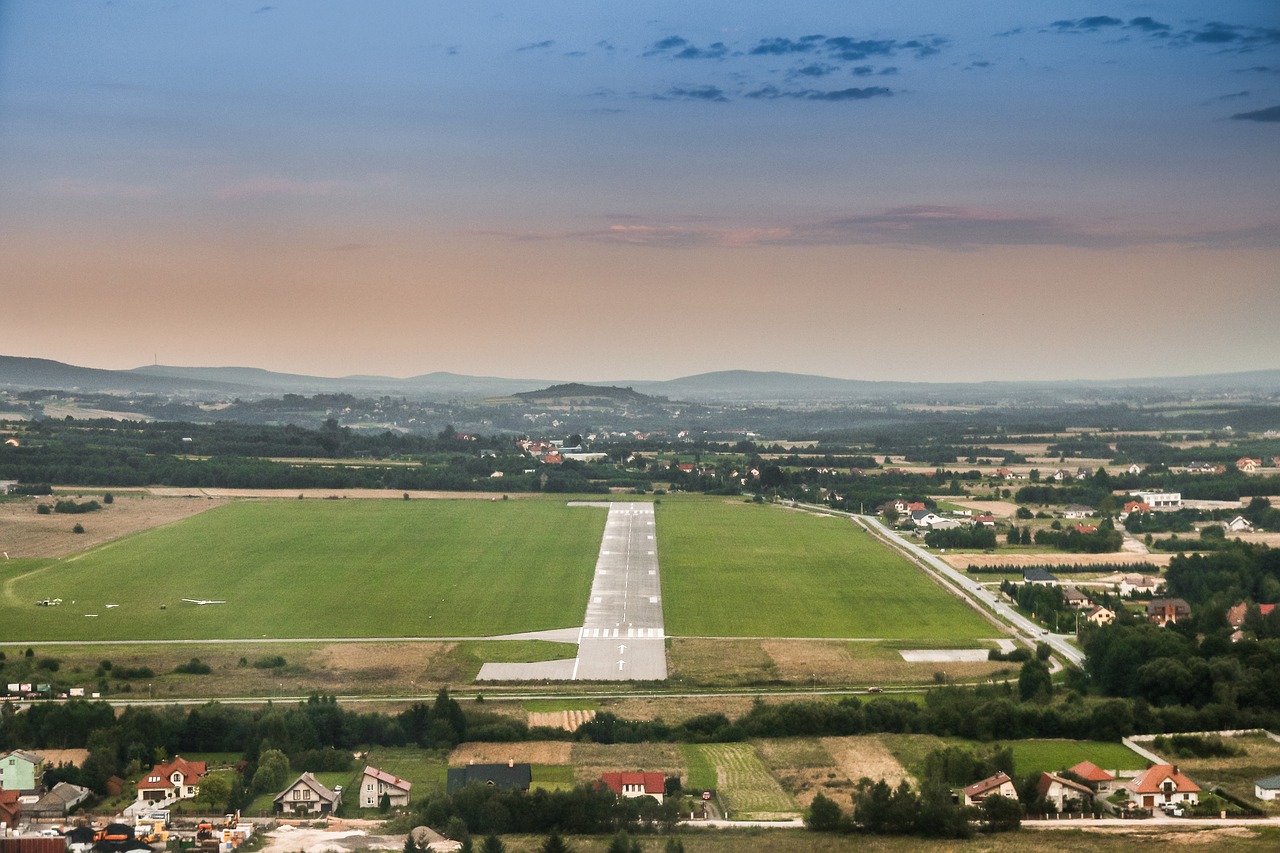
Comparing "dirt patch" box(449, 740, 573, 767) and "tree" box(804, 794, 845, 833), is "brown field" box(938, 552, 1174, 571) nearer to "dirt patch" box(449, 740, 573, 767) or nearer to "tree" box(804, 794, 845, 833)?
"dirt patch" box(449, 740, 573, 767)

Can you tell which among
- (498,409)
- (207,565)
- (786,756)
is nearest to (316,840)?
(786,756)

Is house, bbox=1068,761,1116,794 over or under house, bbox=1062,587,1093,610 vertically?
under

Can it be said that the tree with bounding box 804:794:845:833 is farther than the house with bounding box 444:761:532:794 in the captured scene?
No

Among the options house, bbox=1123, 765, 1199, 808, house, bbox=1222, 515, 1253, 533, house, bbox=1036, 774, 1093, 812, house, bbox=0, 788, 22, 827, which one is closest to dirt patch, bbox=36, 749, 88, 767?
house, bbox=0, 788, 22, 827

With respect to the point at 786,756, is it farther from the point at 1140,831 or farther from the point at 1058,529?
the point at 1058,529

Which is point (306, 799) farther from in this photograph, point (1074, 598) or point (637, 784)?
point (1074, 598)

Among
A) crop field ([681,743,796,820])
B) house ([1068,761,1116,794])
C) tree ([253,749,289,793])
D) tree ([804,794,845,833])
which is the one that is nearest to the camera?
tree ([804,794,845,833])
